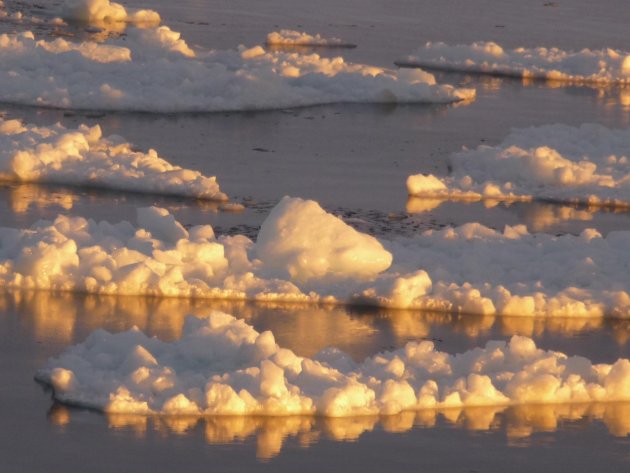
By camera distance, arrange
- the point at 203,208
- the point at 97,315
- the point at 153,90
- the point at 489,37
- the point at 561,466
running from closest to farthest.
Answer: the point at 561,466 < the point at 97,315 < the point at 203,208 < the point at 153,90 < the point at 489,37

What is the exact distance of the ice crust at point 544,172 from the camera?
22.7 meters

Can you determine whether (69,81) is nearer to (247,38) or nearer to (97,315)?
(247,38)

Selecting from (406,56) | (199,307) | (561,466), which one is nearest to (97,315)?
(199,307)

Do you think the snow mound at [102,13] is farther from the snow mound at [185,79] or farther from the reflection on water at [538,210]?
the reflection on water at [538,210]

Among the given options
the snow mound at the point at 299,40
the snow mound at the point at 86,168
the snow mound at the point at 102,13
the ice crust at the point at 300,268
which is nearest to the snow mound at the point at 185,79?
the snow mound at the point at 299,40

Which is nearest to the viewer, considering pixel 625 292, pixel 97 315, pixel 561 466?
pixel 561 466

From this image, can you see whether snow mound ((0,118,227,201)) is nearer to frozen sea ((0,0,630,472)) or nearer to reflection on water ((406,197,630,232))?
frozen sea ((0,0,630,472))

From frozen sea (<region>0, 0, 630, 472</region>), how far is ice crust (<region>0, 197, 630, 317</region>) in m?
0.26

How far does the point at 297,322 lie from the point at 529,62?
21656mm

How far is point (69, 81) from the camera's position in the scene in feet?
96.0

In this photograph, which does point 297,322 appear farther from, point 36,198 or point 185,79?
point 185,79

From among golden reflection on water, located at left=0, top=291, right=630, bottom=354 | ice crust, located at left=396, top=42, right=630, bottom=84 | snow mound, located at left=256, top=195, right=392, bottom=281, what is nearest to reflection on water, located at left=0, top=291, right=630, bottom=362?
golden reflection on water, located at left=0, top=291, right=630, bottom=354

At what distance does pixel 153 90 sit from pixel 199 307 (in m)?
13.9

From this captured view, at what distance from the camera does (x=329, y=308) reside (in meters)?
16.1
